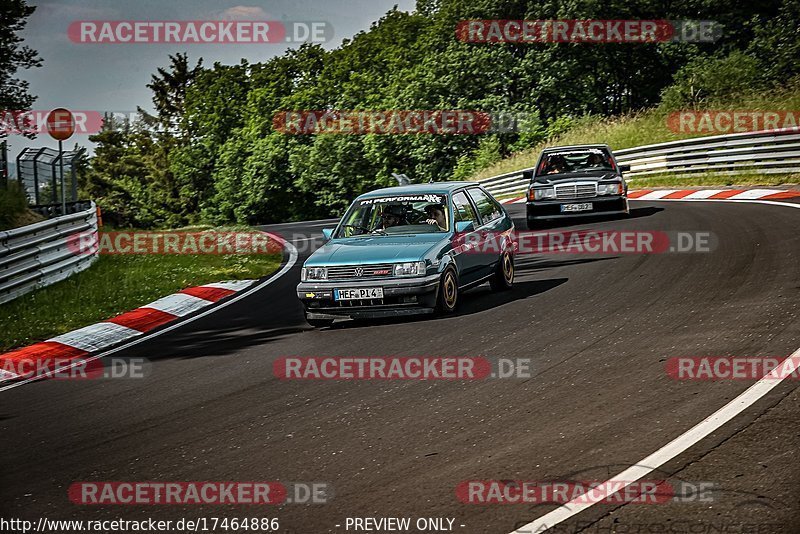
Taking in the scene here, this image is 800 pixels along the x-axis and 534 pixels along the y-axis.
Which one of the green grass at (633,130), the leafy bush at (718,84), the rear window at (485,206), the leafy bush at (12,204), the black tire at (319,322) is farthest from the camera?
the leafy bush at (718,84)

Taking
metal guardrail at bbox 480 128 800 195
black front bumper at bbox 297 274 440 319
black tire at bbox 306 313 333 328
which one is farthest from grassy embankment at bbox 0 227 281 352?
metal guardrail at bbox 480 128 800 195

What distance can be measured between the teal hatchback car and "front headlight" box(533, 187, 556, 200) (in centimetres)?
637

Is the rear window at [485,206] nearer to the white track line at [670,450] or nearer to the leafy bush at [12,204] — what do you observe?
the white track line at [670,450]

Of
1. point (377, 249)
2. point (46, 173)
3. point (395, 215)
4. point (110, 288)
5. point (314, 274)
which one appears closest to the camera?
point (314, 274)

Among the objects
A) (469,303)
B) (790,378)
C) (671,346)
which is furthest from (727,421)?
(469,303)

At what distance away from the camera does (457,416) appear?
625cm

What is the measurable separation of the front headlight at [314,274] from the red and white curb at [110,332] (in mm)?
2407

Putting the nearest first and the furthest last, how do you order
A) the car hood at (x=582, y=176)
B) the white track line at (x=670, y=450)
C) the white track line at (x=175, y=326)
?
the white track line at (x=670, y=450), the white track line at (x=175, y=326), the car hood at (x=582, y=176)

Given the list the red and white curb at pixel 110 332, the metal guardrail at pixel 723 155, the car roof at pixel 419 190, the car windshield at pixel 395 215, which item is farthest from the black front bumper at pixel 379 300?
the metal guardrail at pixel 723 155

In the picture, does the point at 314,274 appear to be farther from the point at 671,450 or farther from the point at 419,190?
the point at 671,450

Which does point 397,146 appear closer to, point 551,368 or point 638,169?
point 638,169

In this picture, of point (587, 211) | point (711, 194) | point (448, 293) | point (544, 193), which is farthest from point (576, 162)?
point (448, 293)

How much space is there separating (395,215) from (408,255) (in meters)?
1.39

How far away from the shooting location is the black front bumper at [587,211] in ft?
60.2
